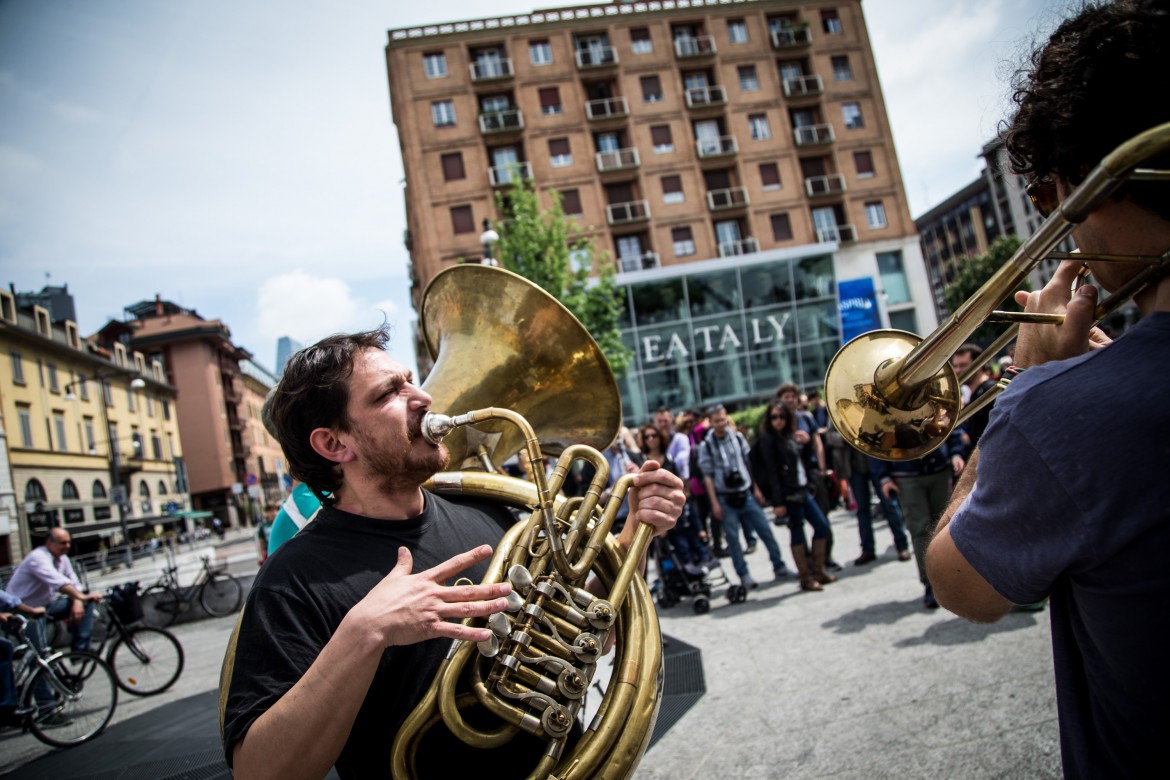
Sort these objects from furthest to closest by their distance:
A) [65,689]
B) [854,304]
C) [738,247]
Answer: [738,247] < [854,304] < [65,689]

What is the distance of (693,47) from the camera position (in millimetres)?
28922

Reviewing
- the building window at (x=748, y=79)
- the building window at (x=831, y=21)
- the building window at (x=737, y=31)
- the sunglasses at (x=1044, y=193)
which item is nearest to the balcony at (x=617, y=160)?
the building window at (x=748, y=79)

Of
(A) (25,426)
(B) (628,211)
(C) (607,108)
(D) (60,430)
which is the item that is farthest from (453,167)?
(D) (60,430)

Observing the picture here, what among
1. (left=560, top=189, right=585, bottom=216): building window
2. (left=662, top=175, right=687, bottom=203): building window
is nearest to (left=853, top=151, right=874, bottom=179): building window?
(left=662, top=175, right=687, bottom=203): building window

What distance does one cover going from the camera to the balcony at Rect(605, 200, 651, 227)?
27.6 meters

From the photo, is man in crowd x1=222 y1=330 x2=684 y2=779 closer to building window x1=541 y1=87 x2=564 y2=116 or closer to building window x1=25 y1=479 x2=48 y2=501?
building window x1=541 y1=87 x2=564 y2=116

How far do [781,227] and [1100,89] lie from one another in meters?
29.3

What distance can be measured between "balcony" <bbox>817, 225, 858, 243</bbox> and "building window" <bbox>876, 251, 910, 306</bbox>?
140 cm

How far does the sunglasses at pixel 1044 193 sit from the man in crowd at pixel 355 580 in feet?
3.46

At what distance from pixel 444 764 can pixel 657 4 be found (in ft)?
105

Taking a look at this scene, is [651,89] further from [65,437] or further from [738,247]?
[65,437]

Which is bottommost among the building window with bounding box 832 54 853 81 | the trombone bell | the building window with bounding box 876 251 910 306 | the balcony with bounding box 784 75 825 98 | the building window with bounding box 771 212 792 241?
the trombone bell

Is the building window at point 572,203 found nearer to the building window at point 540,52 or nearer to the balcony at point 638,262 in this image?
the balcony at point 638,262

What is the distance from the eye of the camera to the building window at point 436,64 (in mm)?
27750
